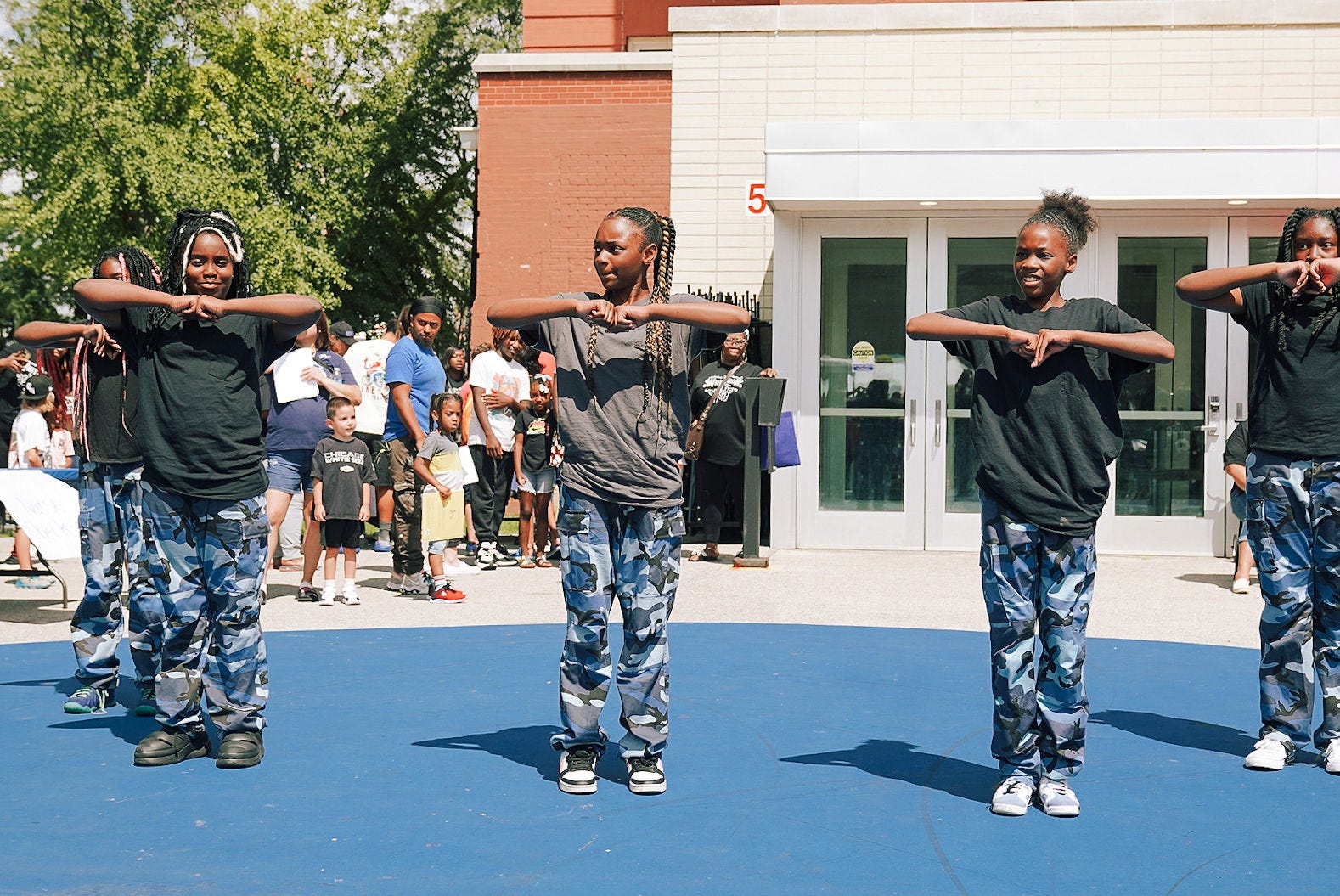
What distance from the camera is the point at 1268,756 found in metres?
5.55

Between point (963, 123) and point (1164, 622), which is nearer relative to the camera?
point (1164, 622)

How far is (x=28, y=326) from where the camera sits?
6102 millimetres

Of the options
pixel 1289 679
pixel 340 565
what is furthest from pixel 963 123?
pixel 1289 679

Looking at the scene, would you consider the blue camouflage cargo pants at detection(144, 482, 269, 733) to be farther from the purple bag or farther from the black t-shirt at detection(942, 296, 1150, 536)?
the purple bag

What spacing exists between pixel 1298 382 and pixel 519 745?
3.45m

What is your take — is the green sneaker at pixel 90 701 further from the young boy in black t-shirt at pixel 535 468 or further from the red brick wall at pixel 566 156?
the red brick wall at pixel 566 156

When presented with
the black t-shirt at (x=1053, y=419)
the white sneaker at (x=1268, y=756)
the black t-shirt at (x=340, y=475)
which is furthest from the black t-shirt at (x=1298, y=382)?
the black t-shirt at (x=340, y=475)

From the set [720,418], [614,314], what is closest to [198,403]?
[614,314]

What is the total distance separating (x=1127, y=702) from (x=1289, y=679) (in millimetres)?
1279

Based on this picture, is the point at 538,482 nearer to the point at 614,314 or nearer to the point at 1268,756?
the point at 614,314

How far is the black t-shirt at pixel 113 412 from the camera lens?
19.7ft

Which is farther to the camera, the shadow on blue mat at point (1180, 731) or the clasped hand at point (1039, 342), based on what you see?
the shadow on blue mat at point (1180, 731)

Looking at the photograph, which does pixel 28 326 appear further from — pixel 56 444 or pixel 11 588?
pixel 56 444

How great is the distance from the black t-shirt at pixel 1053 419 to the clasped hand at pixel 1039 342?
96 mm
